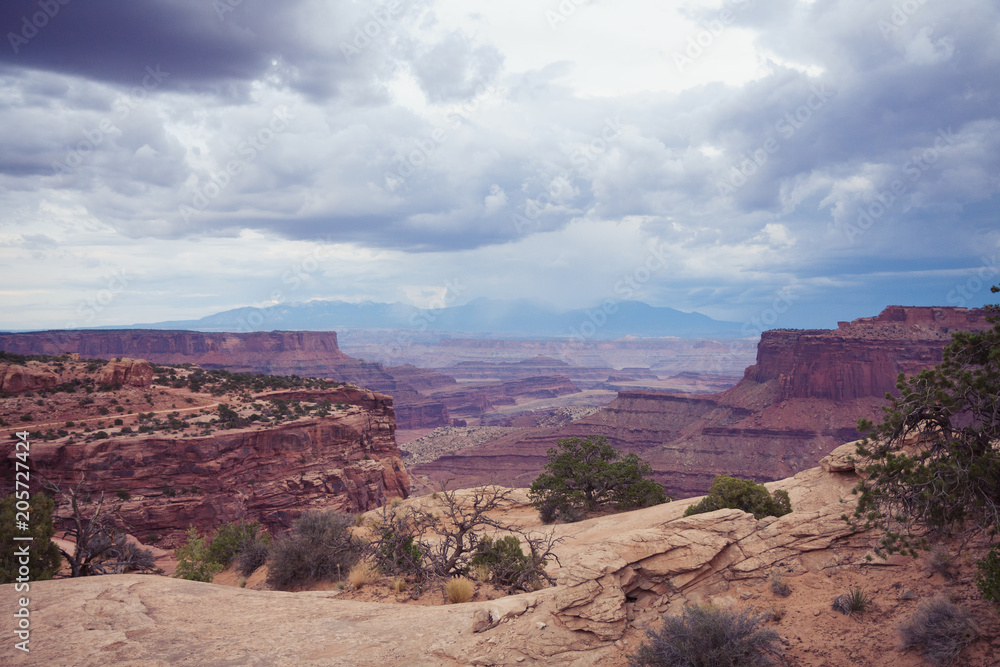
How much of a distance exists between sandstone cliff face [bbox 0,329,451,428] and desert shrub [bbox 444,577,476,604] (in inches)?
4012

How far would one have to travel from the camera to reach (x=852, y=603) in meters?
8.83

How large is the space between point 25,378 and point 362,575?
38687mm

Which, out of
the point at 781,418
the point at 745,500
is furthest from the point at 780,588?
the point at 781,418

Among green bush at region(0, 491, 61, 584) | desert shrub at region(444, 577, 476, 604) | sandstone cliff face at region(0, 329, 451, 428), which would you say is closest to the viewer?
desert shrub at region(444, 577, 476, 604)

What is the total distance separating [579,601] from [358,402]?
49206mm

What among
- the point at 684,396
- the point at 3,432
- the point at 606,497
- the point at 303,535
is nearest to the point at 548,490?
the point at 606,497

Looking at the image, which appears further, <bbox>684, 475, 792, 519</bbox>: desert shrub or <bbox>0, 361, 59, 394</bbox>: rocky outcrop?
<bbox>0, 361, 59, 394</bbox>: rocky outcrop

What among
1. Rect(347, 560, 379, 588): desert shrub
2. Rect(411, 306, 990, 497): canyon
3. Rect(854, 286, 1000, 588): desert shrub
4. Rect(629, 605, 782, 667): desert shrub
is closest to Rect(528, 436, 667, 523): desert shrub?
Rect(347, 560, 379, 588): desert shrub

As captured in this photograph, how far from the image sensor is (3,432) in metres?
31.8

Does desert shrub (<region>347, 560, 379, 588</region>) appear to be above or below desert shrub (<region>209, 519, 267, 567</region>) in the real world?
above

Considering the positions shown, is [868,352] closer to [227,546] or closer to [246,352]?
[227,546]

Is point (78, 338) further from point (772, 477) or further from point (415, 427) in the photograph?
point (772, 477)

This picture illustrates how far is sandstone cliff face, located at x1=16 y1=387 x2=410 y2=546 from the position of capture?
3269cm

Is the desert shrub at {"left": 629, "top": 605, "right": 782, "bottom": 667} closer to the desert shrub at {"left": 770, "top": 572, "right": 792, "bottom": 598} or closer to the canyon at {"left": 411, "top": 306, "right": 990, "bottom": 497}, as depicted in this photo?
the desert shrub at {"left": 770, "top": 572, "right": 792, "bottom": 598}
